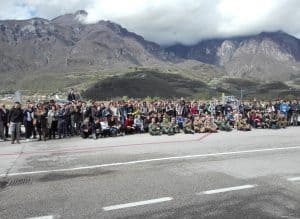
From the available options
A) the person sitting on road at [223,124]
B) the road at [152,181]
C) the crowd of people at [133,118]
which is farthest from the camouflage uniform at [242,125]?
the road at [152,181]

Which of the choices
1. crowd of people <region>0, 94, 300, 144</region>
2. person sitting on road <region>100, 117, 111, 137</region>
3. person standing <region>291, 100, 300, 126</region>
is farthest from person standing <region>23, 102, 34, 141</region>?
person standing <region>291, 100, 300, 126</region>

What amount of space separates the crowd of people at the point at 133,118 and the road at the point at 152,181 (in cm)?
318

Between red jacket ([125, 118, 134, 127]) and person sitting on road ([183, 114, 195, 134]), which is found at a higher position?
red jacket ([125, 118, 134, 127])

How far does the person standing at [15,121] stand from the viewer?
1772 cm

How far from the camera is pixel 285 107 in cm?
2495

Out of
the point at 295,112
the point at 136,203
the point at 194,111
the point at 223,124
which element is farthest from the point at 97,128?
the point at 295,112

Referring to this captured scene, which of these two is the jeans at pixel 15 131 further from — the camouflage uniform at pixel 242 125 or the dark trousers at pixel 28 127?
the camouflage uniform at pixel 242 125

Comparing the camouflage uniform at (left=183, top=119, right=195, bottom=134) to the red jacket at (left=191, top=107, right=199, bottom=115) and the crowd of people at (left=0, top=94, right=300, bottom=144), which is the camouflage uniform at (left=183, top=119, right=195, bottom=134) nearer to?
the crowd of people at (left=0, top=94, right=300, bottom=144)

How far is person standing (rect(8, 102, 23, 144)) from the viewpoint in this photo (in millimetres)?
17719

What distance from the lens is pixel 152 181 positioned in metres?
9.54

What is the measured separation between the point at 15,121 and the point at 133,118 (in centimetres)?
560

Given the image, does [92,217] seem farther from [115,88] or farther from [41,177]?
[115,88]

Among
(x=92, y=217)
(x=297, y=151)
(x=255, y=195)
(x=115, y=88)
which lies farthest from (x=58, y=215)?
(x=115, y=88)

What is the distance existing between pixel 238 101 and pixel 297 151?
12.5 m
